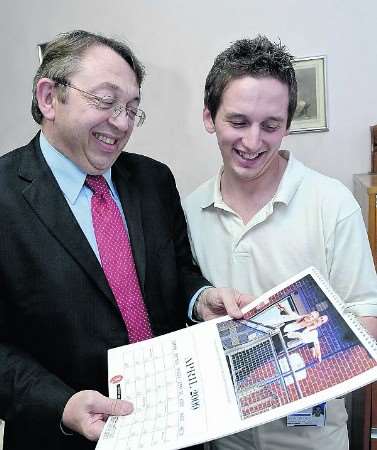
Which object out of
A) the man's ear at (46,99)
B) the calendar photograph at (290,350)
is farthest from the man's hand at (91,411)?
the man's ear at (46,99)

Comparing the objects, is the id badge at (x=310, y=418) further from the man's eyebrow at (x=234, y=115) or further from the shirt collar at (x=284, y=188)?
the man's eyebrow at (x=234, y=115)

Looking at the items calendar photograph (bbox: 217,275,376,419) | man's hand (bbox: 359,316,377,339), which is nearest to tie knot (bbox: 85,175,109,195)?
calendar photograph (bbox: 217,275,376,419)

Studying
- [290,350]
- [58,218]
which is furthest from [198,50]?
[290,350]

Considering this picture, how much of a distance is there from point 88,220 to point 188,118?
1082 millimetres

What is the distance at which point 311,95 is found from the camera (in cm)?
191

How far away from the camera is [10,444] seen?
3.68 feet

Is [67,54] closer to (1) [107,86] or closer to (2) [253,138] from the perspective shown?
(1) [107,86]

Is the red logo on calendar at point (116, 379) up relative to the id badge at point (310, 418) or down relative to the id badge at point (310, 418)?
up

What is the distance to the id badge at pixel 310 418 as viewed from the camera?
117 cm

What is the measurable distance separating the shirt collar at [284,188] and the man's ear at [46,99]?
0.48 meters

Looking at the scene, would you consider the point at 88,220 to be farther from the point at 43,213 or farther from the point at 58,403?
the point at 58,403

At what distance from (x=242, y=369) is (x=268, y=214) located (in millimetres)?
445

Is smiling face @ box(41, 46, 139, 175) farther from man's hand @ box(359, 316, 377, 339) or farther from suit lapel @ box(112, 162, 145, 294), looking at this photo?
man's hand @ box(359, 316, 377, 339)

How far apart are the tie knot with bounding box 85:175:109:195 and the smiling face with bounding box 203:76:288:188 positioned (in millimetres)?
323
